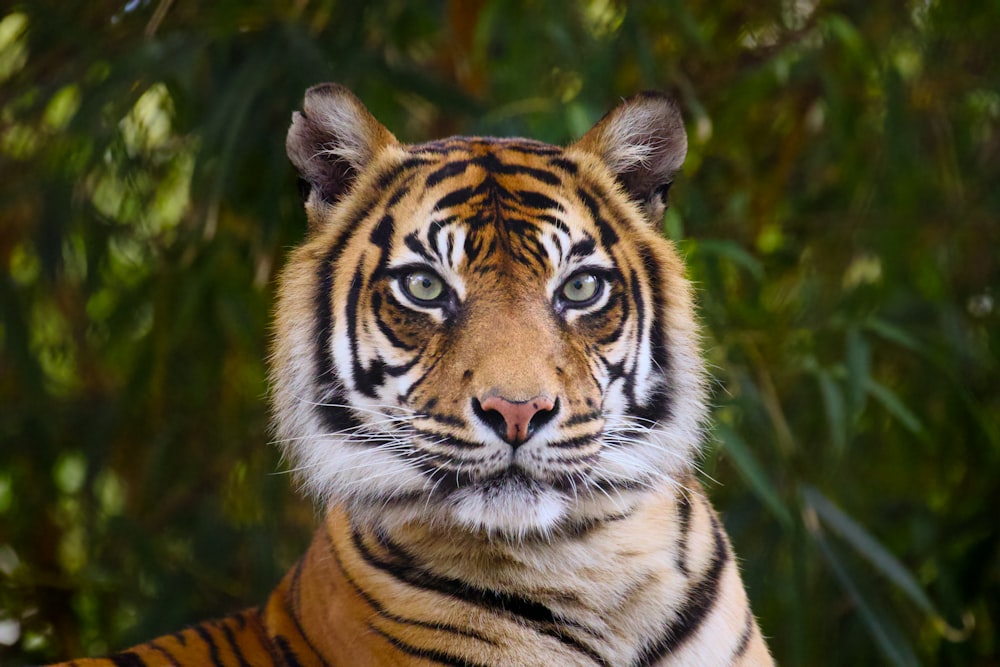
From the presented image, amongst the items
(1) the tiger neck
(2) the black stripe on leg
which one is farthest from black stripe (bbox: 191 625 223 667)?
(1) the tiger neck

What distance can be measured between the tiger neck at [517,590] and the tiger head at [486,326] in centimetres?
5

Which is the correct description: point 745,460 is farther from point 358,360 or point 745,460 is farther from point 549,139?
point 358,360

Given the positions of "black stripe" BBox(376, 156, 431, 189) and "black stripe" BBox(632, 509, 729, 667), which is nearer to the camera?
"black stripe" BBox(632, 509, 729, 667)

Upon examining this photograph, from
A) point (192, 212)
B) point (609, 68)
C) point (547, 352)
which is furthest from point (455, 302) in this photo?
point (192, 212)

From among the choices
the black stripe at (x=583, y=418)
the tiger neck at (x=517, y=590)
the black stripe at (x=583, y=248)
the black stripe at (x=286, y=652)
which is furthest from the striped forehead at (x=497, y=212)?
the black stripe at (x=286, y=652)

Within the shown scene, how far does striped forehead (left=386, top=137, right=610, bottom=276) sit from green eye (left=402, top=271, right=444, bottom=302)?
0.02m

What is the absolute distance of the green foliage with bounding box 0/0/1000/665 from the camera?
2.88 metres

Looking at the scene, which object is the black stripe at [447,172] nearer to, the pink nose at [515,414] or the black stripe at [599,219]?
the black stripe at [599,219]

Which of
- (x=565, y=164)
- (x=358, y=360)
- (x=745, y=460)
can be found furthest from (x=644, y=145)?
(x=745, y=460)

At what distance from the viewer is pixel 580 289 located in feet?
5.48

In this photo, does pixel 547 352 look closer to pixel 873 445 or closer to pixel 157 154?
pixel 157 154

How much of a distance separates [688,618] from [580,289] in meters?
0.51

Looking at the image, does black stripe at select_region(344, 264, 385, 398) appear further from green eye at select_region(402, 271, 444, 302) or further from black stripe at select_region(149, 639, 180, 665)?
black stripe at select_region(149, 639, 180, 665)

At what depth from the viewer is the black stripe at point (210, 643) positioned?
1.89 metres
